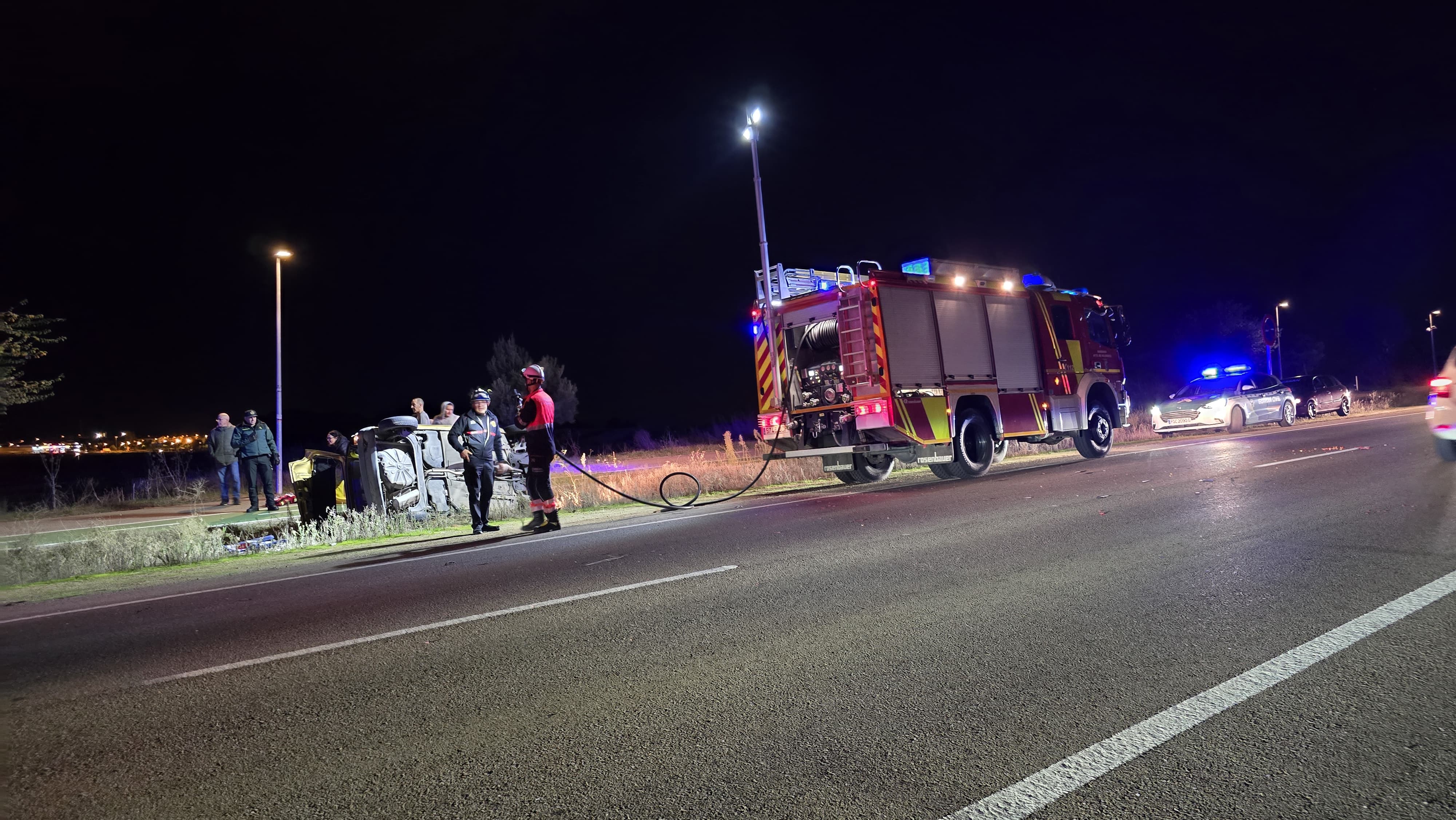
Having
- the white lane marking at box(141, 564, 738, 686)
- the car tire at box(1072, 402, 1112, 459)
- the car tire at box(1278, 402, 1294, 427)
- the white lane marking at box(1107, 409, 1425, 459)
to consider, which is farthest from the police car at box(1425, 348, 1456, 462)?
the car tire at box(1278, 402, 1294, 427)

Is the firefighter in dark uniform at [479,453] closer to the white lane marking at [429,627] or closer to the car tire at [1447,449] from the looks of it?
the white lane marking at [429,627]

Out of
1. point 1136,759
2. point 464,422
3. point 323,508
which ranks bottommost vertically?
point 1136,759

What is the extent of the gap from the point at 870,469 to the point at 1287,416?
16.9 meters

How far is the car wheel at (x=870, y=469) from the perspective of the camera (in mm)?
14602

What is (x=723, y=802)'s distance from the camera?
2.61 metres

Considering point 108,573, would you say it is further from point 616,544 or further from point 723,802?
point 723,802

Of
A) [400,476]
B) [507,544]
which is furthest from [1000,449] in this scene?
[400,476]

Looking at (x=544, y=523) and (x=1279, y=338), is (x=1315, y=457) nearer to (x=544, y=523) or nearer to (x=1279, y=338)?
(x=544, y=523)

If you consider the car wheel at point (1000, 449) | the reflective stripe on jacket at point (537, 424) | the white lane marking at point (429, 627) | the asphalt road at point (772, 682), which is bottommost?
the asphalt road at point (772, 682)

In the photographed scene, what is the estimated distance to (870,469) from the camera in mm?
14711

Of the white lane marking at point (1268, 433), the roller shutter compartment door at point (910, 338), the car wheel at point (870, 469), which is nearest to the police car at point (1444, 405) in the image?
the white lane marking at point (1268, 433)

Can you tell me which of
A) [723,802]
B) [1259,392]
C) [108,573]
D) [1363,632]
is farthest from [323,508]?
[1259,392]

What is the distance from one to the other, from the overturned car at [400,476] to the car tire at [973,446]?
23.3 ft

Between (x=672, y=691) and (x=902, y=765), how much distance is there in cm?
119
